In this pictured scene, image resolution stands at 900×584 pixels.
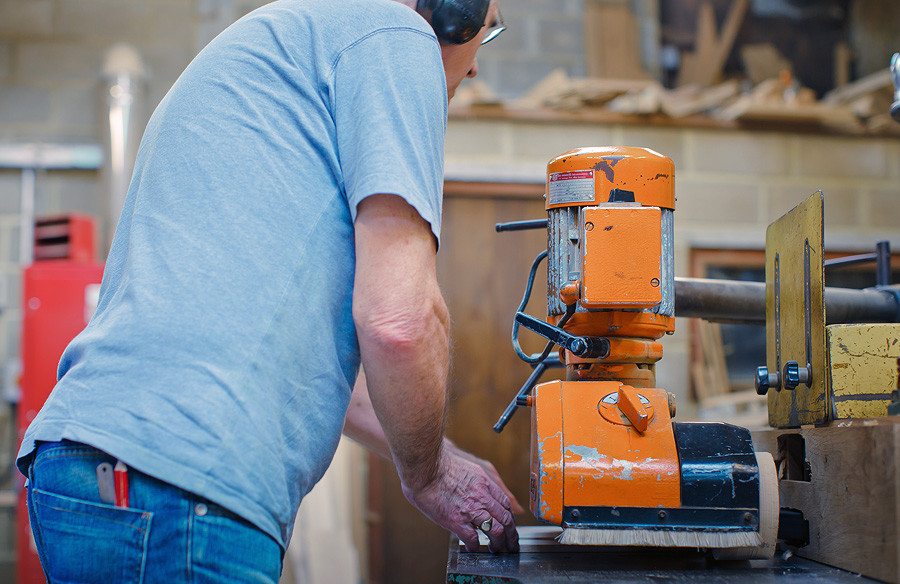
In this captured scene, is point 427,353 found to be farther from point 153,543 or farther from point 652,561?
point 652,561

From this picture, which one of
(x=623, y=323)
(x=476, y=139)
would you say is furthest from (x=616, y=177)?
(x=476, y=139)

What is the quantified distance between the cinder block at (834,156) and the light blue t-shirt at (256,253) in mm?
2978

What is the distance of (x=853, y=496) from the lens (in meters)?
0.97

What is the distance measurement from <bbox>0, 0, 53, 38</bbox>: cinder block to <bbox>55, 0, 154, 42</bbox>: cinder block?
0.05 m

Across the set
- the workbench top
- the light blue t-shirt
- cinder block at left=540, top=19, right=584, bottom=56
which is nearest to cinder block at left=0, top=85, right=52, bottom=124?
cinder block at left=540, top=19, right=584, bottom=56

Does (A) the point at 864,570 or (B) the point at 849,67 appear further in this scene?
(B) the point at 849,67

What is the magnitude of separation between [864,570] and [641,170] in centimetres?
58

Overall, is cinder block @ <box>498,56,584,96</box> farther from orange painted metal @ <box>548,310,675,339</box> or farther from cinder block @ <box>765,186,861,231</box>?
orange painted metal @ <box>548,310,675,339</box>

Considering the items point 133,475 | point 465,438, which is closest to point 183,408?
point 133,475

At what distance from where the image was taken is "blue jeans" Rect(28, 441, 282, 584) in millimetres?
782

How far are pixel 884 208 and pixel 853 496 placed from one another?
9.73ft

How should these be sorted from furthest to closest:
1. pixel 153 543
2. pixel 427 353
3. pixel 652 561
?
pixel 652 561, pixel 427 353, pixel 153 543

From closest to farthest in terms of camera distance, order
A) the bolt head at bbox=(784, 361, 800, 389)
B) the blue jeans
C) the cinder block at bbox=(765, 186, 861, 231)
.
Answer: the blue jeans
the bolt head at bbox=(784, 361, 800, 389)
the cinder block at bbox=(765, 186, 861, 231)

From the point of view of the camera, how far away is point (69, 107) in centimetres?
344
